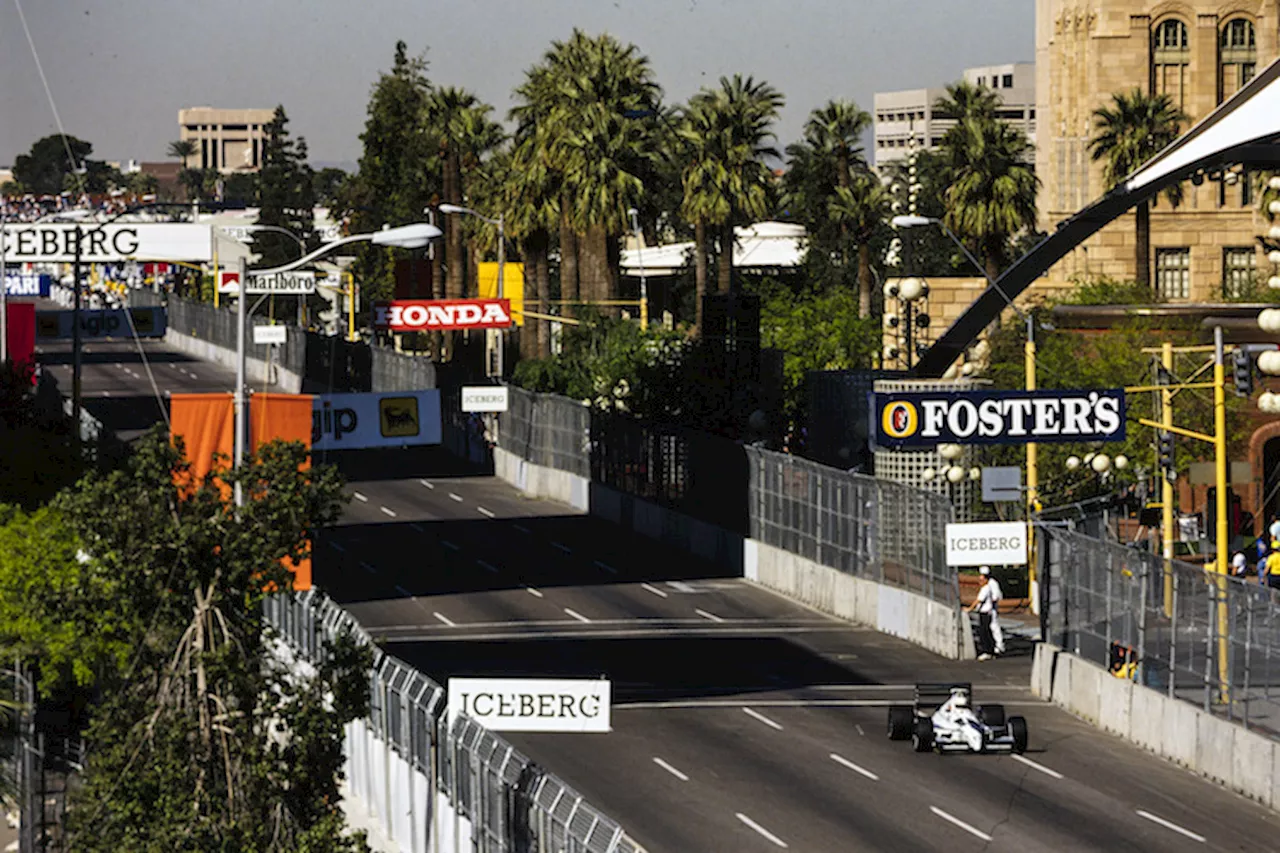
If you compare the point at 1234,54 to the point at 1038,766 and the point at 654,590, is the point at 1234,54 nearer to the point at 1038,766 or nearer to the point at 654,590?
the point at 654,590

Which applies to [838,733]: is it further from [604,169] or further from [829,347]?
[829,347]

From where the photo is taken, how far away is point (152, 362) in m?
120

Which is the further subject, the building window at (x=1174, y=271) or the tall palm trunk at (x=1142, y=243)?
the building window at (x=1174, y=271)

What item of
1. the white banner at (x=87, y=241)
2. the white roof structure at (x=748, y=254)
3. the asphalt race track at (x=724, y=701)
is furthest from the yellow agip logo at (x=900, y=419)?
the white roof structure at (x=748, y=254)

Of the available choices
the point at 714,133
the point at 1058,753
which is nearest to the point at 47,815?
the point at 1058,753

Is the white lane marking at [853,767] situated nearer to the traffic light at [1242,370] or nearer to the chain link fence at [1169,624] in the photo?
the chain link fence at [1169,624]

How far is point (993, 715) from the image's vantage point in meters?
35.6

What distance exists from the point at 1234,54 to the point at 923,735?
236 ft

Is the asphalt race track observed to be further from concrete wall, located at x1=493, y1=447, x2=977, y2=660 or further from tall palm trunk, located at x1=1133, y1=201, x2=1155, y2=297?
tall palm trunk, located at x1=1133, y1=201, x2=1155, y2=297

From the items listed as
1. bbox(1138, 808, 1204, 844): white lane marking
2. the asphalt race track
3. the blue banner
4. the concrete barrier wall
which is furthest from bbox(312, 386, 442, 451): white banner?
the blue banner

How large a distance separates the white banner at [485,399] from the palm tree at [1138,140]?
108ft

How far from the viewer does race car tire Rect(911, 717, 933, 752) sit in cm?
3538

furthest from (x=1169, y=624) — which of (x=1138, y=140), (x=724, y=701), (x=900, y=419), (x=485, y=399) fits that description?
(x=1138, y=140)

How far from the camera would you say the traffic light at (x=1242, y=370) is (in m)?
36.4
